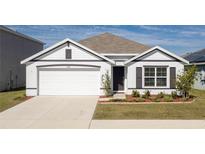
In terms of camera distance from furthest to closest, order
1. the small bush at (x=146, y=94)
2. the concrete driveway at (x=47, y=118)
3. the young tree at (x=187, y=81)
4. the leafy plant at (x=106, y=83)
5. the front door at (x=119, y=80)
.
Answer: the front door at (x=119, y=80), the leafy plant at (x=106, y=83), the small bush at (x=146, y=94), the young tree at (x=187, y=81), the concrete driveway at (x=47, y=118)

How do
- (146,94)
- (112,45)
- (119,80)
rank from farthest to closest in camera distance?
(112,45) → (119,80) → (146,94)

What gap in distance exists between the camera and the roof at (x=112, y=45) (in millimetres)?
24875

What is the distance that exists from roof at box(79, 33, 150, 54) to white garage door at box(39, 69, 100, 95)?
13.5 ft

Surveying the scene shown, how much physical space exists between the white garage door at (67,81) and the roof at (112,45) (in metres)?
4.12

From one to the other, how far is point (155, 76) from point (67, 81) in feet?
20.7

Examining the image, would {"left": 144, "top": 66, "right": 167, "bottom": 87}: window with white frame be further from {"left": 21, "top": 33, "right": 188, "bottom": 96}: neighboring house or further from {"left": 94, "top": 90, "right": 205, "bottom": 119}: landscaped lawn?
{"left": 94, "top": 90, "right": 205, "bottom": 119}: landscaped lawn

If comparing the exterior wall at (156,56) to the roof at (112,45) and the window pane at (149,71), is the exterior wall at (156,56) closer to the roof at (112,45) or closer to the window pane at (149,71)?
the window pane at (149,71)

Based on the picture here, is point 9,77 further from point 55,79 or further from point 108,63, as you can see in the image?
point 108,63

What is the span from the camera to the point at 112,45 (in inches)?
1031

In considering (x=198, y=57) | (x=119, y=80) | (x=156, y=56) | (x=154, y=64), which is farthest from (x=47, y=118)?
(x=198, y=57)

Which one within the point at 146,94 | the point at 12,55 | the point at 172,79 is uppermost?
the point at 12,55

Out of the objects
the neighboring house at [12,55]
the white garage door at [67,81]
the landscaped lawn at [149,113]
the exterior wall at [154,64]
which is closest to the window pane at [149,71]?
the exterior wall at [154,64]

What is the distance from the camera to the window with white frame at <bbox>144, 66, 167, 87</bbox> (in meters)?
20.9

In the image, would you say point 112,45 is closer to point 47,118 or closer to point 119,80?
point 119,80
